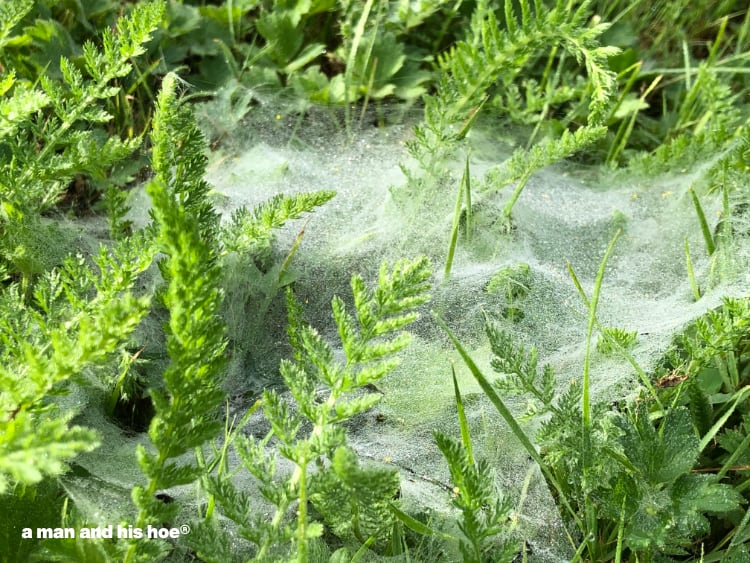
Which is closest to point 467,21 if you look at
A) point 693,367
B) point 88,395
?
point 693,367

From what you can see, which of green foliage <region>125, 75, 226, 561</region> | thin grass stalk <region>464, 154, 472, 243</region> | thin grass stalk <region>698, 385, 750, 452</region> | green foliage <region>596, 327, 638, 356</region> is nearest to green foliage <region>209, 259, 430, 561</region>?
green foliage <region>125, 75, 226, 561</region>

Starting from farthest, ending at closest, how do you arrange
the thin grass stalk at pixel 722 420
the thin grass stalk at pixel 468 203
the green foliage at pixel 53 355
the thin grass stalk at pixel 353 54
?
1. the thin grass stalk at pixel 353 54
2. the thin grass stalk at pixel 468 203
3. the thin grass stalk at pixel 722 420
4. the green foliage at pixel 53 355

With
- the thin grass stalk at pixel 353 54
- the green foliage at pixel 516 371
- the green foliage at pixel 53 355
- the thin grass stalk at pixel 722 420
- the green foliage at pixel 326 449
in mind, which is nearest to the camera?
the green foliage at pixel 53 355

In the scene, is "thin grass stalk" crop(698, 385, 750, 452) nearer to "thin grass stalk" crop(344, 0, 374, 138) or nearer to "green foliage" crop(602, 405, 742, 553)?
"green foliage" crop(602, 405, 742, 553)

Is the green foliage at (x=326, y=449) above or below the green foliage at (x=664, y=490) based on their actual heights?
above

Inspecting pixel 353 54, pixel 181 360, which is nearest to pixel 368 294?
pixel 181 360

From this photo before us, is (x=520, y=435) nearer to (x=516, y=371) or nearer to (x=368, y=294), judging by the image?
(x=516, y=371)

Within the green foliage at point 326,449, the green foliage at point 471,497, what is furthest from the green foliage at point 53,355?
the green foliage at point 471,497

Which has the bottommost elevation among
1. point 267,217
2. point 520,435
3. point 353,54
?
point 520,435

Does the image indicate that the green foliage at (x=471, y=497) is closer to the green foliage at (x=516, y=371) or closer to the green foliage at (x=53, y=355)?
the green foliage at (x=516, y=371)
